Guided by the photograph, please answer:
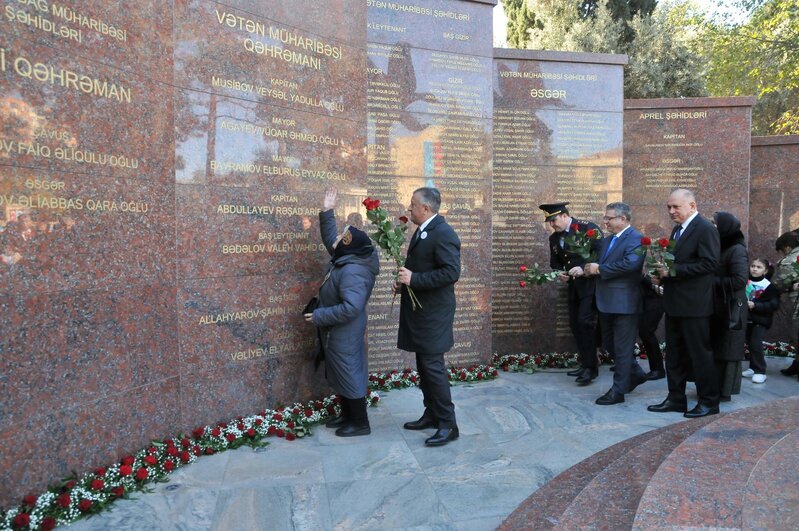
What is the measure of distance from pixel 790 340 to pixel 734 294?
14.2 feet

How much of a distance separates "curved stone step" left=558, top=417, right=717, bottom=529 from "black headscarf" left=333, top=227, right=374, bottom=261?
2.42 meters

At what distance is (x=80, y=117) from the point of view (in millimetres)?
3738

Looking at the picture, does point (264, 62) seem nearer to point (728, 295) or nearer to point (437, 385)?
point (437, 385)

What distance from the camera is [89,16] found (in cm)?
379

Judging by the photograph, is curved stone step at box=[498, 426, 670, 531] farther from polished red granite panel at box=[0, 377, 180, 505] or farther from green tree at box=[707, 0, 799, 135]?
green tree at box=[707, 0, 799, 135]

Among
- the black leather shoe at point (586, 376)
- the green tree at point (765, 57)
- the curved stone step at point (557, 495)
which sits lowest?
the black leather shoe at point (586, 376)

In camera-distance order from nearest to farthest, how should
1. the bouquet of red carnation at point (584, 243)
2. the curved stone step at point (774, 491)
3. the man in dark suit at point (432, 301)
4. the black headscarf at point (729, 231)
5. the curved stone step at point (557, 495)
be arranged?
the curved stone step at point (774, 491), the curved stone step at point (557, 495), the man in dark suit at point (432, 301), the black headscarf at point (729, 231), the bouquet of red carnation at point (584, 243)

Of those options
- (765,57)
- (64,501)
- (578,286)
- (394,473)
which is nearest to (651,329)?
(578,286)

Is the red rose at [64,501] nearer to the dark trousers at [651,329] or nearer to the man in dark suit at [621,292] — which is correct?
the man in dark suit at [621,292]

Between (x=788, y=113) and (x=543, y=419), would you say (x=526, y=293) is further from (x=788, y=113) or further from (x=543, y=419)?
(x=788, y=113)

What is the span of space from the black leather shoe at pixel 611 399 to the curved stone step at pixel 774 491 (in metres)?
2.72

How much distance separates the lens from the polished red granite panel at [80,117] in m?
3.38

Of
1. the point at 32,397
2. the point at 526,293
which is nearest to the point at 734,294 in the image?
the point at 526,293

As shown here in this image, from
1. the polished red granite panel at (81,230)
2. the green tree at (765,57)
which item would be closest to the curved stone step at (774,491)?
the polished red granite panel at (81,230)
